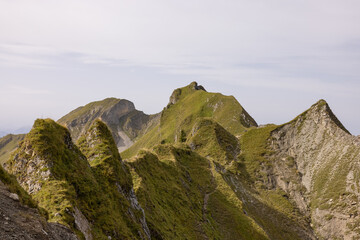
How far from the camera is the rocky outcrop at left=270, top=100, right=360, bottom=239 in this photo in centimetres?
8298

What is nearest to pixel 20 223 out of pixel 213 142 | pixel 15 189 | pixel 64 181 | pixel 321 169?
pixel 15 189

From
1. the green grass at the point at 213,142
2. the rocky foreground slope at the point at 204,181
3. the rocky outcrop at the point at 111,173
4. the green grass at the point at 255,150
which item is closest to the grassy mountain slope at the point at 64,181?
the rocky foreground slope at the point at 204,181

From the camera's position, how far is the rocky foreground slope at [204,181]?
79.7 feet

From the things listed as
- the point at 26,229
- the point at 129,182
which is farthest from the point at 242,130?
the point at 26,229

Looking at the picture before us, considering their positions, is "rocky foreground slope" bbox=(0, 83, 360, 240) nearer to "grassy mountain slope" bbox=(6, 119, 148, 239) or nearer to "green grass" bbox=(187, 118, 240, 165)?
"grassy mountain slope" bbox=(6, 119, 148, 239)

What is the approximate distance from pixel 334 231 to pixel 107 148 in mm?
83005

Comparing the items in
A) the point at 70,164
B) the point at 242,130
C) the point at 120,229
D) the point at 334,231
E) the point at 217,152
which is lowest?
the point at 334,231

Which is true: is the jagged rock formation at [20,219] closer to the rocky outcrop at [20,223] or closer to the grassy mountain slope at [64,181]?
the rocky outcrop at [20,223]

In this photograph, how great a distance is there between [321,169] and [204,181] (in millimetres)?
51054

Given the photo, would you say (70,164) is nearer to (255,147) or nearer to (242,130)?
(255,147)

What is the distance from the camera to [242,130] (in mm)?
137125

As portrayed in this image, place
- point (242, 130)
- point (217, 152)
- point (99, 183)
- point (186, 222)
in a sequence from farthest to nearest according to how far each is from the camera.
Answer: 1. point (242, 130)
2. point (217, 152)
3. point (186, 222)
4. point (99, 183)

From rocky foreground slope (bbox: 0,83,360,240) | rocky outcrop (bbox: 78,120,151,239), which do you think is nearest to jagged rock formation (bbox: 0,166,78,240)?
rocky foreground slope (bbox: 0,83,360,240)

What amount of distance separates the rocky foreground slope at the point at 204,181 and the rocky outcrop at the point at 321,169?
321 millimetres
